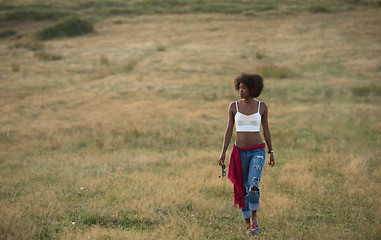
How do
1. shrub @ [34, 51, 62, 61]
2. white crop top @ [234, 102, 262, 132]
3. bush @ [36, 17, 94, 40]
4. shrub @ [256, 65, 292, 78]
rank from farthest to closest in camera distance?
bush @ [36, 17, 94, 40]
shrub @ [34, 51, 62, 61]
shrub @ [256, 65, 292, 78]
white crop top @ [234, 102, 262, 132]

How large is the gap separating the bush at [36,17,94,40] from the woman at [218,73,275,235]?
4230 cm

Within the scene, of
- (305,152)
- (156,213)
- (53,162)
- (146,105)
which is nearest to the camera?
(156,213)

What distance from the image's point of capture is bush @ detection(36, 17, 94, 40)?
42.4 meters

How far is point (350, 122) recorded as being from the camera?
11688 mm

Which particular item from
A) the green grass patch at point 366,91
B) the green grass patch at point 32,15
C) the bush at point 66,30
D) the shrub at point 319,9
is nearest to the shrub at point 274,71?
the green grass patch at point 366,91

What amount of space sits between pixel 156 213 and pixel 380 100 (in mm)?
12689

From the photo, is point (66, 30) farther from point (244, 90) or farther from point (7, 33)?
point (244, 90)

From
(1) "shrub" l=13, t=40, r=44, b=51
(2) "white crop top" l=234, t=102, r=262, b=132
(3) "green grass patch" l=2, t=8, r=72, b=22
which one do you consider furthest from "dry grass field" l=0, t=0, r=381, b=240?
(3) "green grass patch" l=2, t=8, r=72, b=22

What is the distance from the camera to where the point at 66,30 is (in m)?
43.6

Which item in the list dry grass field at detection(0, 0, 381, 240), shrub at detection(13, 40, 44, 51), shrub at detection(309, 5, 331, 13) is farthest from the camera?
shrub at detection(309, 5, 331, 13)

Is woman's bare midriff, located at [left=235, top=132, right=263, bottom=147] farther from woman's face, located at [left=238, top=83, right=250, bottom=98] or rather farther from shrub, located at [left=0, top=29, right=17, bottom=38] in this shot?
shrub, located at [left=0, top=29, right=17, bottom=38]

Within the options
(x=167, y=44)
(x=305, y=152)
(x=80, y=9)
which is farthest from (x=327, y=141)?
(x=80, y=9)

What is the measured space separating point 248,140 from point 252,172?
40 cm

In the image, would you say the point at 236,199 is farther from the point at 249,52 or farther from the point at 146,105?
the point at 249,52
